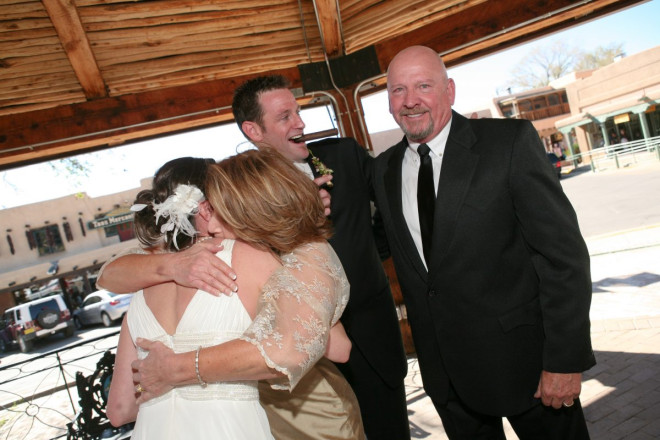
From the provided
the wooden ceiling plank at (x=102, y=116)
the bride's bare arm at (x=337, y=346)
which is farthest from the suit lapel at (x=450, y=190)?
the wooden ceiling plank at (x=102, y=116)

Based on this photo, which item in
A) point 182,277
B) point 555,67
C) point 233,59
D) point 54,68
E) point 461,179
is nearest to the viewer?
point 182,277

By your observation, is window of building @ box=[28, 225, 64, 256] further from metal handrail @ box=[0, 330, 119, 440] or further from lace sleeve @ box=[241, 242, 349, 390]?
lace sleeve @ box=[241, 242, 349, 390]

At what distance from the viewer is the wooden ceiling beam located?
13.2 ft

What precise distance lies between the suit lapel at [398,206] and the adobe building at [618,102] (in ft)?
87.7

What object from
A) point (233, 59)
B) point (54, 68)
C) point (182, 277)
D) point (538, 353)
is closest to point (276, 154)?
point (182, 277)

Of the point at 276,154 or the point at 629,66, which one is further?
the point at 629,66

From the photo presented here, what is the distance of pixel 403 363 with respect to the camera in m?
2.38

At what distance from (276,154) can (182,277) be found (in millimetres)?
521

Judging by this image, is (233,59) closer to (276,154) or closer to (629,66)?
(276,154)

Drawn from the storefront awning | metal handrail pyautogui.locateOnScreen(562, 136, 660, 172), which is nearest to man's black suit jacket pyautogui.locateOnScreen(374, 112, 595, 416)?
metal handrail pyautogui.locateOnScreen(562, 136, 660, 172)

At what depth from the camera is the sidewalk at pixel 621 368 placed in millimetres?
2992

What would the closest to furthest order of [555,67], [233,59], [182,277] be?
1. [182,277]
2. [233,59]
3. [555,67]

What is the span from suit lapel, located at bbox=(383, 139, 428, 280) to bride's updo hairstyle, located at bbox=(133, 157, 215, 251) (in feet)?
2.72

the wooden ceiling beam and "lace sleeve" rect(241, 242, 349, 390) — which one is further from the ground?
the wooden ceiling beam
